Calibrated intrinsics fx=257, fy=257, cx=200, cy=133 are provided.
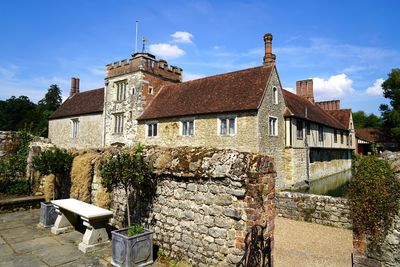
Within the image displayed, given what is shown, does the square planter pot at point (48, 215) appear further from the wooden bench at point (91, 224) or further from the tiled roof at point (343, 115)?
the tiled roof at point (343, 115)

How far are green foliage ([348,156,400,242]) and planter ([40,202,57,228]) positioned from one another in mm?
7288

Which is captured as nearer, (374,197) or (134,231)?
(374,197)

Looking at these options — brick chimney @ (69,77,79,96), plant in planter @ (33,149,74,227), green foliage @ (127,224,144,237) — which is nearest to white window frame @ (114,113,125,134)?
brick chimney @ (69,77,79,96)

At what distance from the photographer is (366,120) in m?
70.5

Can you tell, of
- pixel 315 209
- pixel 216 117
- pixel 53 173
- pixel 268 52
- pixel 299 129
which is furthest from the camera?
pixel 299 129

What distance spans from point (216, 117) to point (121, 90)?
12034mm

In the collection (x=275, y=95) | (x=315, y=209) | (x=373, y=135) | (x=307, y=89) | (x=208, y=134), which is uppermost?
(x=307, y=89)

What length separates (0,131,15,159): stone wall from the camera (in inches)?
445

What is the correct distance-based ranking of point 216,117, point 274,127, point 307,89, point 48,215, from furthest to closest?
point 307,89, point 274,127, point 216,117, point 48,215

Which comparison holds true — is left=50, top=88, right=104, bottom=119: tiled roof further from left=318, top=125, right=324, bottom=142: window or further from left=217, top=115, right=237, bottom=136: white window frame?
left=318, top=125, right=324, bottom=142: window

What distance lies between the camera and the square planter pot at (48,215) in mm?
7009

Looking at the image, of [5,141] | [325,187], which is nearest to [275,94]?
[325,187]

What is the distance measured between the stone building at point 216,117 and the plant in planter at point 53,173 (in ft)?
36.2

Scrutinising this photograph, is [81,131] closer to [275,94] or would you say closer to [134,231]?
[275,94]
